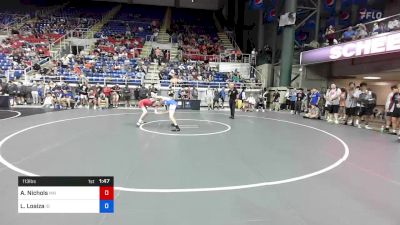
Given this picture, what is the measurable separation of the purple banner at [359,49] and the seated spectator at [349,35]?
0.51m

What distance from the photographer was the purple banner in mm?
12719

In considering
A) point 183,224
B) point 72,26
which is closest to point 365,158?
point 183,224

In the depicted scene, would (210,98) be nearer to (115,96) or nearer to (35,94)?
(115,96)

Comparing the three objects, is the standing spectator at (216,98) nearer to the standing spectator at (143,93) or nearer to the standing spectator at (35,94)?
the standing spectator at (143,93)

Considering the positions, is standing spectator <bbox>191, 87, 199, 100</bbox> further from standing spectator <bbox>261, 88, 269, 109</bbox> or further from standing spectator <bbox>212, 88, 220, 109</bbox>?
standing spectator <bbox>261, 88, 269, 109</bbox>

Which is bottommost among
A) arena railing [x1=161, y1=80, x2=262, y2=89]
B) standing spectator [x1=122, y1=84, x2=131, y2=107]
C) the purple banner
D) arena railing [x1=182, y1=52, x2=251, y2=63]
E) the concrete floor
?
the concrete floor

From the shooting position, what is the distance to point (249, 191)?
453 cm

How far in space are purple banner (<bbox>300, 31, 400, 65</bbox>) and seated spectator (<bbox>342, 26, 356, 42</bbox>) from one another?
51 cm

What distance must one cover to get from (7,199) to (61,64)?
21.1 meters
